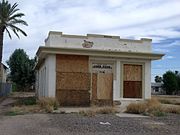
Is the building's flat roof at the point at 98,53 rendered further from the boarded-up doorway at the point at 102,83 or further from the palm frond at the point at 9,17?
the palm frond at the point at 9,17

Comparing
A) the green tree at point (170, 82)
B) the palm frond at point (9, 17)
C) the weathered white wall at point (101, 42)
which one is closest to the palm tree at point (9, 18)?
the palm frond at point (9, 17)

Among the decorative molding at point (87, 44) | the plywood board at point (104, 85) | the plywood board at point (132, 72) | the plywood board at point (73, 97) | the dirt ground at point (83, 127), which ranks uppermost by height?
the decorative molding at point (87, 44)

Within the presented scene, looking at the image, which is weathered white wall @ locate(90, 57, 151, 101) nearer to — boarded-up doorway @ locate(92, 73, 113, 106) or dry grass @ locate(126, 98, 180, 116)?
boarded-up doorway @ locate(92, 73, 113, 106)

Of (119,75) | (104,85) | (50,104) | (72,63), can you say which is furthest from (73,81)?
(50,104)

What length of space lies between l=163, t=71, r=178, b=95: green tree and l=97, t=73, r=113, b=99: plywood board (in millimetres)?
68702

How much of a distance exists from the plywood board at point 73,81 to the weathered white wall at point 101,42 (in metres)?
2.17

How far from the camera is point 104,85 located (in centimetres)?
3028

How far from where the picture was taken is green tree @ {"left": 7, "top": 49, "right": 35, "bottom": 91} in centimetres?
7638

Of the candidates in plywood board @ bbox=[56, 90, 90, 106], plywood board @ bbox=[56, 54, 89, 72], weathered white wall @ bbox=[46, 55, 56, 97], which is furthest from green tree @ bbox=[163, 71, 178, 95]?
weathered white wall @ bbox=[46, 55, 56, 97]

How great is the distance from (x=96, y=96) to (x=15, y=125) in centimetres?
1353

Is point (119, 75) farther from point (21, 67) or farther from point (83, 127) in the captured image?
point (21, 67)

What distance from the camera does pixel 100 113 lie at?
75.7ft

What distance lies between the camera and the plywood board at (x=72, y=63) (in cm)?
2919

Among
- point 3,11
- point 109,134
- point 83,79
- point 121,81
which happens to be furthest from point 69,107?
point 3,11
